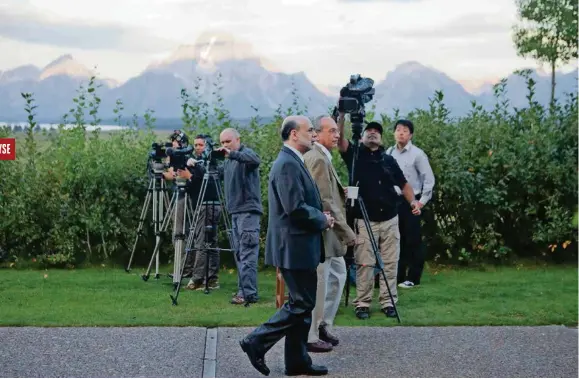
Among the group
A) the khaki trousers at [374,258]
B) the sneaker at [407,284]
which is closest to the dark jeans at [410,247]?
the sneaker at [407,284]

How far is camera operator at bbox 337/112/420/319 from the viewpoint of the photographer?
362 inches

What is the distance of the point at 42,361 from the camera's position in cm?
741

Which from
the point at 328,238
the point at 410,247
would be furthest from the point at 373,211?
the point at 410,247

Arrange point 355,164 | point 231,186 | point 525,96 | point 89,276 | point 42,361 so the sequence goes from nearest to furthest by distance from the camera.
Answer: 1. point 42,361
2. point 355,164
3. point 231,186
4. point 89,276
5. point 525,96

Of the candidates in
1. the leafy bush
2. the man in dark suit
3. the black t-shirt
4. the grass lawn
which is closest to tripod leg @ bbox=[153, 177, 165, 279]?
the grass lawn

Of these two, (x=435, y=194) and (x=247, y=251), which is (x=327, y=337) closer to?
(x=247, y=251)

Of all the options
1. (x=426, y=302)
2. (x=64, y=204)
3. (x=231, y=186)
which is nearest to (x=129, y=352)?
(x=231, y=186)

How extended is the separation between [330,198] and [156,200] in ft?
14.3

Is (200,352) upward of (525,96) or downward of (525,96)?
downward

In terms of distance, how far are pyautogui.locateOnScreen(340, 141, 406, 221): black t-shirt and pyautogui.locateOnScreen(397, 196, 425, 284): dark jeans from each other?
1796mm

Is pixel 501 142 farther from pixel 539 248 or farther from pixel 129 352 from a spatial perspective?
pixel 129 352

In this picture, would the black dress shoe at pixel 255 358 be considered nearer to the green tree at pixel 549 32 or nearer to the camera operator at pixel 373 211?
the camera operator at pixel 373 211

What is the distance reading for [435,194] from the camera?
41.4ft

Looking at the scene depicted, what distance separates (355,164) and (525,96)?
5.63m
